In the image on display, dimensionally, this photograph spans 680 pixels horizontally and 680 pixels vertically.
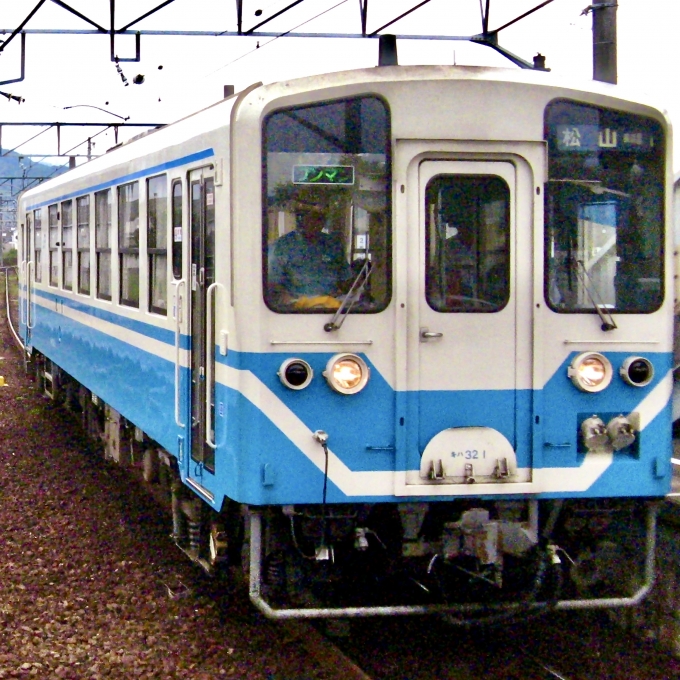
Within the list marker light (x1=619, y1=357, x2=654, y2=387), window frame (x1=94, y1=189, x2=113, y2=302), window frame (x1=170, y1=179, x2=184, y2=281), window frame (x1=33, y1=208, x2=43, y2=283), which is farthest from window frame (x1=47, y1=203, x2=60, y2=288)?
marker light (x1=619, y1=357, x2=654, y2=387)

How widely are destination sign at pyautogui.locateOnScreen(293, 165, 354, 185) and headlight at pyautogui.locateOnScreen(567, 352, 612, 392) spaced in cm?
142

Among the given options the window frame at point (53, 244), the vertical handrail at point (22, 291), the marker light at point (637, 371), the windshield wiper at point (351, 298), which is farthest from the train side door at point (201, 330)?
the vertical handrail at point (22, 291)

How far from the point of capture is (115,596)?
22.7ft

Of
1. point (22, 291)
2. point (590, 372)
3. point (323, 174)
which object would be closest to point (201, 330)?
point (323, 174)

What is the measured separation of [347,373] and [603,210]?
1542 millimetres

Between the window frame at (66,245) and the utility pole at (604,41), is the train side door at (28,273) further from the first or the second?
the utility pole at (604,41)

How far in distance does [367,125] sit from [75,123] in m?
14.4

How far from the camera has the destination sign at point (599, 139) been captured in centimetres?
561

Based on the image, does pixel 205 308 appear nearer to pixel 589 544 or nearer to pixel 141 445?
pixel 589 544

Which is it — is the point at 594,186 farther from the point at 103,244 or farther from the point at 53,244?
the point at 53,244

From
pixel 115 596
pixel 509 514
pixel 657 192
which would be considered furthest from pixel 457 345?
pixel 115 596

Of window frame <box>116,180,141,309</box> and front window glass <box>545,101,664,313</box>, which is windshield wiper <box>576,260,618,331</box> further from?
window frame <box>116,180,141,309</box>

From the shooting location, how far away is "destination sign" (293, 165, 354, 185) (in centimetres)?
541

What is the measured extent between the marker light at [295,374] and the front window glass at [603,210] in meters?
1.26
